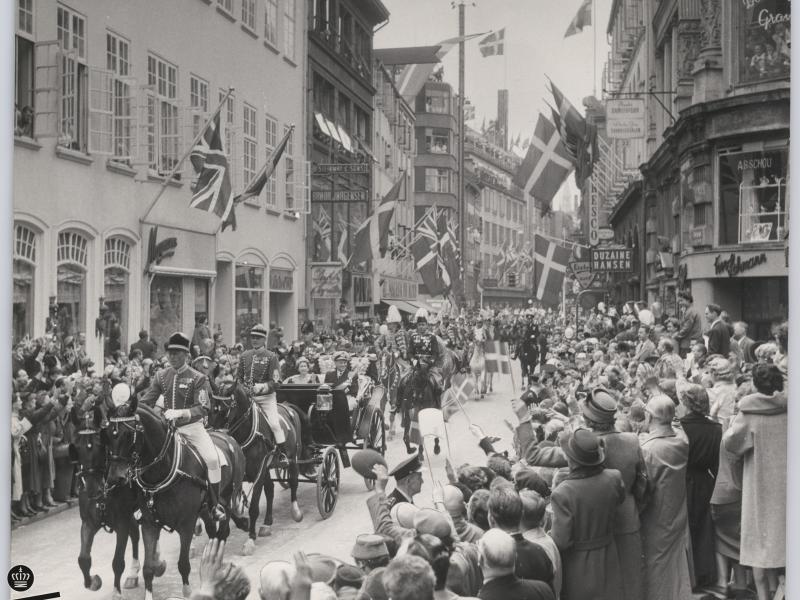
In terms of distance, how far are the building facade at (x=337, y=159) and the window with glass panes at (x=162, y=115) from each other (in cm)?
258

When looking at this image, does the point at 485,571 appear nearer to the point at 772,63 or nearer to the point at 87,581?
the point at 87,581

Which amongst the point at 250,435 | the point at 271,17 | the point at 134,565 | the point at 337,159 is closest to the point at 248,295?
the point at 337,159

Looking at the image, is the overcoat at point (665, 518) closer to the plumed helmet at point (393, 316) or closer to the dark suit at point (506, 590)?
the dark suit at point (506, 590)

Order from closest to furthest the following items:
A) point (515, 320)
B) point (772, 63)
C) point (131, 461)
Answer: point (131, 461) < point (772, 63) < point (515, 320)

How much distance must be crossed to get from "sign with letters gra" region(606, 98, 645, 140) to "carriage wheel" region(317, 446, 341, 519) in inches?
299

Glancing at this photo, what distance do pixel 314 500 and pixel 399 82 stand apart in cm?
549

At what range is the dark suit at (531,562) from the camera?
192 inches

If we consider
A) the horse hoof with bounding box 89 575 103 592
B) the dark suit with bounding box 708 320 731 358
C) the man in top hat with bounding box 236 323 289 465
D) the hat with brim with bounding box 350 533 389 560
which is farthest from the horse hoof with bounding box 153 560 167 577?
the dark suit with bounding box 708 320 731 358

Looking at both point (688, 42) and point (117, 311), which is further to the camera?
point (688, 42)

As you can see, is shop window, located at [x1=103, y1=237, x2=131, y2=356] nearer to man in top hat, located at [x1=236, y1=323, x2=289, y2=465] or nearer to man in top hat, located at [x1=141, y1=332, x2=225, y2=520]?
man in top hat, located at [x1=236, y1=323, x2=289, y2=465]

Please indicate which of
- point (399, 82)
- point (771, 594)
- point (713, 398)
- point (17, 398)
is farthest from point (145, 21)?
point (771, 594)

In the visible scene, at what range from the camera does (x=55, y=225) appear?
11273 millimetres

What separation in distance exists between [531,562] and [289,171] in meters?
12.3

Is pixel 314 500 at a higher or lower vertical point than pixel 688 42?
lower
